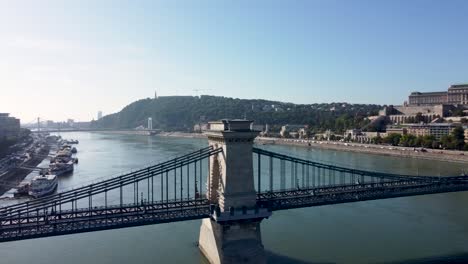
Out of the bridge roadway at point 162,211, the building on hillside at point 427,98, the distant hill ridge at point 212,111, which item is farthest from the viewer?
the distant hill ridge at point 212,111

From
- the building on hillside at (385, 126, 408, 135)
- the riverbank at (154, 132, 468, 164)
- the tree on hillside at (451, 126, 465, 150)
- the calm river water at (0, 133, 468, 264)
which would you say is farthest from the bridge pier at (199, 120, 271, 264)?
the building on hillside at (385, 126, 408, 135)

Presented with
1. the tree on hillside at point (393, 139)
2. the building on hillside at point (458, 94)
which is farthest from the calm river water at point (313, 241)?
the building on hillside at point (458, 94)

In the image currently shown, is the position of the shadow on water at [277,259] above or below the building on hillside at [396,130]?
below

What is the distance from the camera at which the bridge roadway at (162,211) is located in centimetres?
1347

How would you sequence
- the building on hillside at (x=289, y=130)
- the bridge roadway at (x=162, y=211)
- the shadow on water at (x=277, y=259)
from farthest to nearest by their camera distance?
the building on hillside at (x=289, y=130) → the shadow on water at (x=277, y=259) → the bridge roadway at (x=162, y=211)

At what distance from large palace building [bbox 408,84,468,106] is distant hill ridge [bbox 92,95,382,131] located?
38.3ft

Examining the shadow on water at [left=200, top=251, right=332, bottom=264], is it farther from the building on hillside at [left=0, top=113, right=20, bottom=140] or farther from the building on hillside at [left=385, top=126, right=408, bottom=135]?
the building on hillside at [left=0, top=113, right=20, bottom=140]

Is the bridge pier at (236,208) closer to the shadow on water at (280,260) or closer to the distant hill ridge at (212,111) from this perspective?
the shadow on water at (280,260)

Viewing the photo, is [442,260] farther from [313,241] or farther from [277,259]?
[277,259]

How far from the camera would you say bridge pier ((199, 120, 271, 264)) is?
15156 millimetres

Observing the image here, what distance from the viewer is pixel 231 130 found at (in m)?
15.6

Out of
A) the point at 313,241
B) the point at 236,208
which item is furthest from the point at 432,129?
the point at 236,208

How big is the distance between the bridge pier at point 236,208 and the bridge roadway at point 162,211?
0.54 meters

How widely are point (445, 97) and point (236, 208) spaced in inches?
3447
